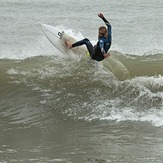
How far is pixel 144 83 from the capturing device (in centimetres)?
1212

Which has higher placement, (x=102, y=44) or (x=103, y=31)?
(x=103, y=31)

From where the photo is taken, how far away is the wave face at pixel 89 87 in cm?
1045

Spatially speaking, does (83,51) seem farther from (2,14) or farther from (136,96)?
(2,14)

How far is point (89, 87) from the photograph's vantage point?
1200 cm

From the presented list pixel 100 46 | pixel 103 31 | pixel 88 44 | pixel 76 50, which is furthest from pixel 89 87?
pixel 76 50

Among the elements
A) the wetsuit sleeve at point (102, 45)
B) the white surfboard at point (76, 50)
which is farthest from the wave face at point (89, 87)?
the wetsuit sleeve at point (102, 45)

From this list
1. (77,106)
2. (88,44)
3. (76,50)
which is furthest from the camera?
(76,50)

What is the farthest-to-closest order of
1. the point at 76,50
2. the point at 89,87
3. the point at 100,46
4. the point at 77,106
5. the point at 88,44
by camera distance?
the point at 76,50
the point at 88,44
the point at 89,87
the point at 100,46
the point at 77,106

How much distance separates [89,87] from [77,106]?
1.20 meters

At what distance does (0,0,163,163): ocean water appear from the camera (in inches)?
302

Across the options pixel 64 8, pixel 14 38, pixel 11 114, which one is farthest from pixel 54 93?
pixel 64 8

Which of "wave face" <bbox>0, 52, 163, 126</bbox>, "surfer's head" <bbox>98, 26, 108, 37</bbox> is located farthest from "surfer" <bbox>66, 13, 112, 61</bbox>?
"wave face" <bbox>0, 52, 163, 126</bbox>

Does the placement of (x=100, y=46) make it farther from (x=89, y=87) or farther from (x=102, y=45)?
(x=89, y=87)

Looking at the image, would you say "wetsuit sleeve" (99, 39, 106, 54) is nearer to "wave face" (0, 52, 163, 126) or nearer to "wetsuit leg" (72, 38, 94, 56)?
"wetsuit leg" (72, 38, 94, 56)
